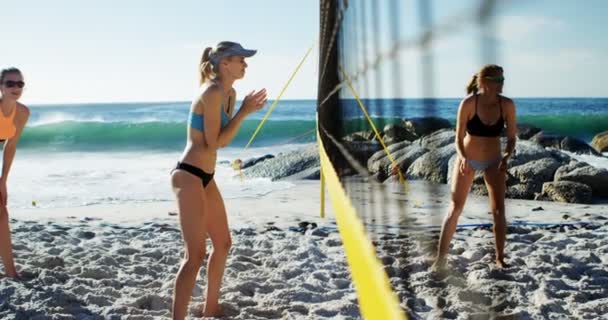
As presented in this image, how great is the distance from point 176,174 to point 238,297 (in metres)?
1.03

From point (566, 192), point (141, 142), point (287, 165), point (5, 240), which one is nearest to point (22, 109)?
point (5, 240)

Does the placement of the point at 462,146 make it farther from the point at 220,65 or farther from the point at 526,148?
the point at 526,148

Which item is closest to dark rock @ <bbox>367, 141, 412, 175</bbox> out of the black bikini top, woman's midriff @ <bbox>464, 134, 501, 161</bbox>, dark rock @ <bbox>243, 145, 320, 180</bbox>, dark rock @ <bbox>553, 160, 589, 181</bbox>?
dark rock @ <bbox>243, 145, 320, 180</bbox>

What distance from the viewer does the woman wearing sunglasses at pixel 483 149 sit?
3.13 m

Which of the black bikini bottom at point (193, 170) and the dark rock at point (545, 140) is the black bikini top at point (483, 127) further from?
the dark rock at point (545, 140)

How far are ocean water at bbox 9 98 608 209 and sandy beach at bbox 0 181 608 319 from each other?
2.88ft

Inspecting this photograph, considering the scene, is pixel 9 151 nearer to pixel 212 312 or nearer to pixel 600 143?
pixel 212 312

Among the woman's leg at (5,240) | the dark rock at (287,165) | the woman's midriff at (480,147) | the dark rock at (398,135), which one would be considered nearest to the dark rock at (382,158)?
the dark rock at (398,135)

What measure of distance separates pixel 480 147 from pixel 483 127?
160 millimetres

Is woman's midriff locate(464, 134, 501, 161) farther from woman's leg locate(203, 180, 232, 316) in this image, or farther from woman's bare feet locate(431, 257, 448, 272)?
woman's leg locate(203, 180, 232, 316)

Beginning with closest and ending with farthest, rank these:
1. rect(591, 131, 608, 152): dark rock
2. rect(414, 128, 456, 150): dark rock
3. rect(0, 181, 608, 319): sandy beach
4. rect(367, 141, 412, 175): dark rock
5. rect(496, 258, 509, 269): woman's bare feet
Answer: rect(0, 181, 608, 319): sandy beach
rect(496, 258, 509, 269): woman's bare feet
rect(414, 128, 456, 150): dark rock
rect(367, 141, 412, 175): dark rock
rect(591, 131, 608, 152): dark rock

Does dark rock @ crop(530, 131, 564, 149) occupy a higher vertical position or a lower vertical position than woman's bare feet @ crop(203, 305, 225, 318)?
higher

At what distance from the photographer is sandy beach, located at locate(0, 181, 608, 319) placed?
3.33m

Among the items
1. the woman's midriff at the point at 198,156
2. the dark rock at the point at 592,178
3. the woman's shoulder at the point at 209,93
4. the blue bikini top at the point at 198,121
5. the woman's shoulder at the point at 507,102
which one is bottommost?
the dark rock at the point at 592,178
